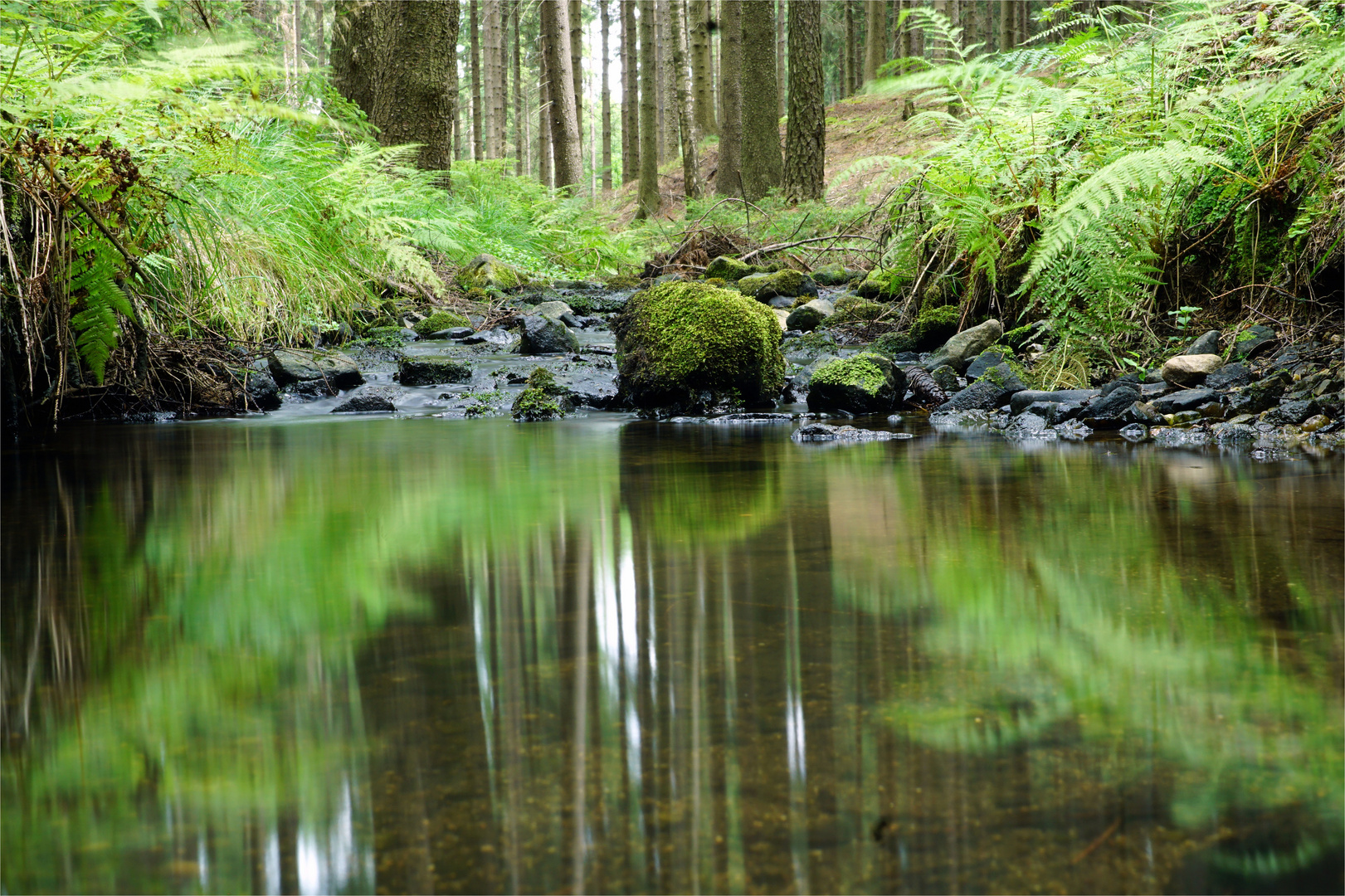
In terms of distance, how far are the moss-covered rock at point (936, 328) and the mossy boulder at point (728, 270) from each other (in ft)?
11.6

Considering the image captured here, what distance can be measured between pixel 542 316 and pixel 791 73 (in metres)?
8.00

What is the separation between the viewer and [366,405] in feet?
17.8

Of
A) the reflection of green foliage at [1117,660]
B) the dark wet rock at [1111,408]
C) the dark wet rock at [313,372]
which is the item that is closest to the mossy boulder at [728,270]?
the dark wet rock at [313,372]

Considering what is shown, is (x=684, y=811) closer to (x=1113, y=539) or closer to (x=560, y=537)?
(x=560, y=537)

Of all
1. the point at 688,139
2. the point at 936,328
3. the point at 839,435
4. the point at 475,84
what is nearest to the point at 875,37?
the point at 475,84

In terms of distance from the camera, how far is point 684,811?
86cm

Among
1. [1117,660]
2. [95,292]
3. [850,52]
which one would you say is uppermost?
[850,52]

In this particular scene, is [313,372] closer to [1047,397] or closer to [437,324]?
[437,324]

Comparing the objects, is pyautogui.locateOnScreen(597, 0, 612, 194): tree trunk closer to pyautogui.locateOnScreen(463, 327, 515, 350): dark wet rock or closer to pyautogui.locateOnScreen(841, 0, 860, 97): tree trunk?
pyautogui.locateOnScreen(841, 0, 860, 97): tree trunk

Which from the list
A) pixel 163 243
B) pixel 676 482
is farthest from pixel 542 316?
pixel 676 482

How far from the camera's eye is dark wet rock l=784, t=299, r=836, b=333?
715 cm

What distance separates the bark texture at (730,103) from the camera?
15.5 meters

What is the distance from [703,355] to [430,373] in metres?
1.94

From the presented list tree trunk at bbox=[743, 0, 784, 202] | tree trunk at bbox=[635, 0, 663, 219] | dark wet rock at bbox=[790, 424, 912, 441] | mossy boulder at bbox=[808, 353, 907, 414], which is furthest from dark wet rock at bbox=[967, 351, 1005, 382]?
tree trunk at bbox=[635, 0, 663, 219]
